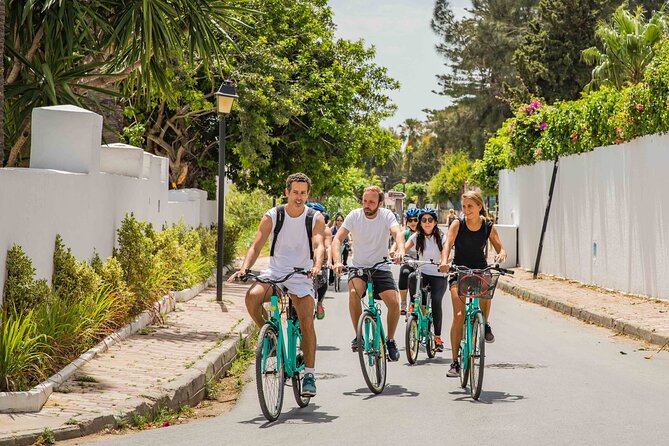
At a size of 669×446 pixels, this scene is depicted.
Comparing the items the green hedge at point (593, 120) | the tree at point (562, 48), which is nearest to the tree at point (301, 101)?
the green hedge at point (593, 120)

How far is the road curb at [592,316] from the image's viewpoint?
13.7 meters

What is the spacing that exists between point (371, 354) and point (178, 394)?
5.93 feet

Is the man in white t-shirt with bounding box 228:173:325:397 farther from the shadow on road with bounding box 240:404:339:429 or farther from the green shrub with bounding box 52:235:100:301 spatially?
the green shrub with bounding box 52:235:100:301

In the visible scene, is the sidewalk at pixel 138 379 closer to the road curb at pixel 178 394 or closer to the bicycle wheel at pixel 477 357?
the road curb at pixel 178 394

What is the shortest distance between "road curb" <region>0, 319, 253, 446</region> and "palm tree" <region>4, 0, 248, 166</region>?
434 cm

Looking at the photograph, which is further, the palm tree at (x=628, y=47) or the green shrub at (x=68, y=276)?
the palm tree at (x=628, y=47)

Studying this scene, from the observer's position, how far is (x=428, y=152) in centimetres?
12275

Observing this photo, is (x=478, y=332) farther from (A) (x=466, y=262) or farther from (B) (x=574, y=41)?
(B) (x=574, y=41)

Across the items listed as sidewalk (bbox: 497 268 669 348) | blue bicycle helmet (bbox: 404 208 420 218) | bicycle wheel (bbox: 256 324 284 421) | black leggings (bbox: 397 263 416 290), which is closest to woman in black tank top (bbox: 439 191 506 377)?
bicycle wheel (bbox: 256 324 284 421)

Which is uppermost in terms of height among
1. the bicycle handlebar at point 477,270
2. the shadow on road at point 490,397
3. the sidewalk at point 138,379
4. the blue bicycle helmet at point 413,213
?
the blue bicycle helmet at point 413,213

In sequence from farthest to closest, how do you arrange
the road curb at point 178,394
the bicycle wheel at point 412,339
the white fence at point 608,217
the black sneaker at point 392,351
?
1. the white fence at point 608,217
2. the bicycle wheel at point 412,339
3. the black sneaker at point 392,351
4. the road curb at point 178,394

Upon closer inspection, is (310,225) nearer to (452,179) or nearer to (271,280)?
(271,280)

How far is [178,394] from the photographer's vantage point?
902 cm

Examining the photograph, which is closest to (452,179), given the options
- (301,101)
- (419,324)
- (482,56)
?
(482,56)
